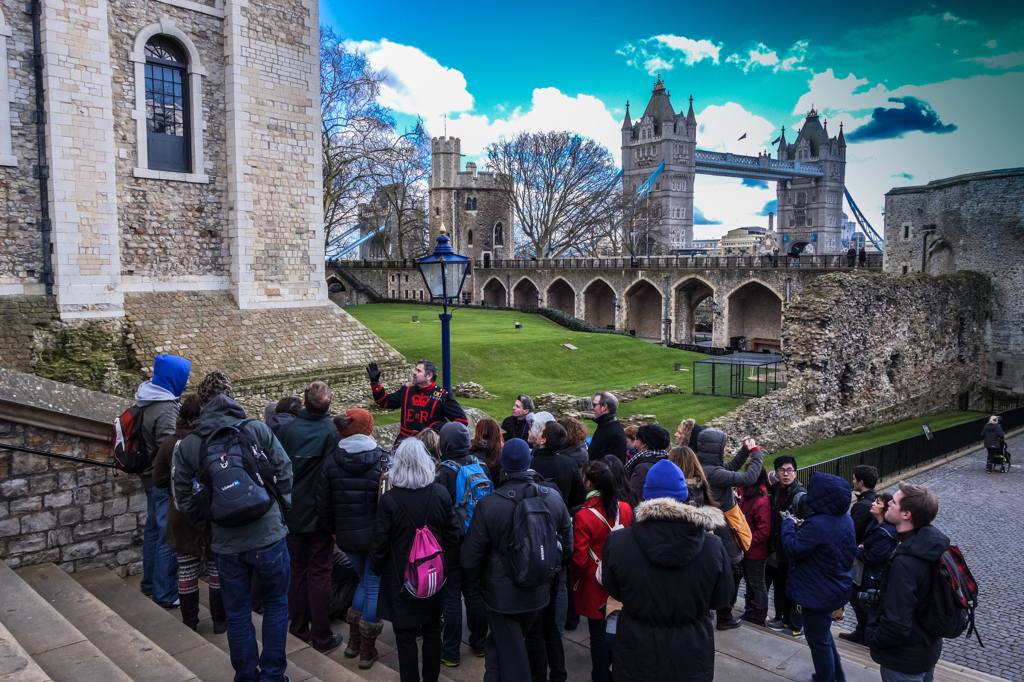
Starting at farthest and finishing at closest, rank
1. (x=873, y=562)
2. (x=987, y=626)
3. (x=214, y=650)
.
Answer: (x=987, y=626), (x=873, y=562), (x=214, y=650)

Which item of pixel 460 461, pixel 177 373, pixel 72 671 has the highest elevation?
pixel 177 373

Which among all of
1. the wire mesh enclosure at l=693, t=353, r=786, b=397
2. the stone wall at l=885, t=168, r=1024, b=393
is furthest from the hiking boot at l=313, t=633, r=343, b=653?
the stone wall at l=885, t=168, r=1024, b=393

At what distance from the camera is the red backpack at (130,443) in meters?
4.51

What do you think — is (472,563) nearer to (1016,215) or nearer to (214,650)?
(214,650)

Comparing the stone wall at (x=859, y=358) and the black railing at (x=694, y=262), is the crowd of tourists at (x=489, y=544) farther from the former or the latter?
the black railing at (x=694, y=262)

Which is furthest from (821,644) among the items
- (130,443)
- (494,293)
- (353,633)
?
(494,293)

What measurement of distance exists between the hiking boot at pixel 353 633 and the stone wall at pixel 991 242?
2852cm

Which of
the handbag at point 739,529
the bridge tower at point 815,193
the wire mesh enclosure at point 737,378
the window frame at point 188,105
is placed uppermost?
the bridge tower at point 815,193

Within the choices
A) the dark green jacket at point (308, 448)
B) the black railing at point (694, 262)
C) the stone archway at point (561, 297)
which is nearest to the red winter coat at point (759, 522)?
the dark green jacket at point (308, 448)

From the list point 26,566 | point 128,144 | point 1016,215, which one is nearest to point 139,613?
point 26,566

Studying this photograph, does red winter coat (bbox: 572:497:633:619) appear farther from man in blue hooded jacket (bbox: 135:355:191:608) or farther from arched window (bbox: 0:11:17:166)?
arched window (bbox: 0:11:17:166)

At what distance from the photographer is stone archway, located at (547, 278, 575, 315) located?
4653 cm

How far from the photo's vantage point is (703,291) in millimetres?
39844

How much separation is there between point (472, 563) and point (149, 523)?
2472 mm
